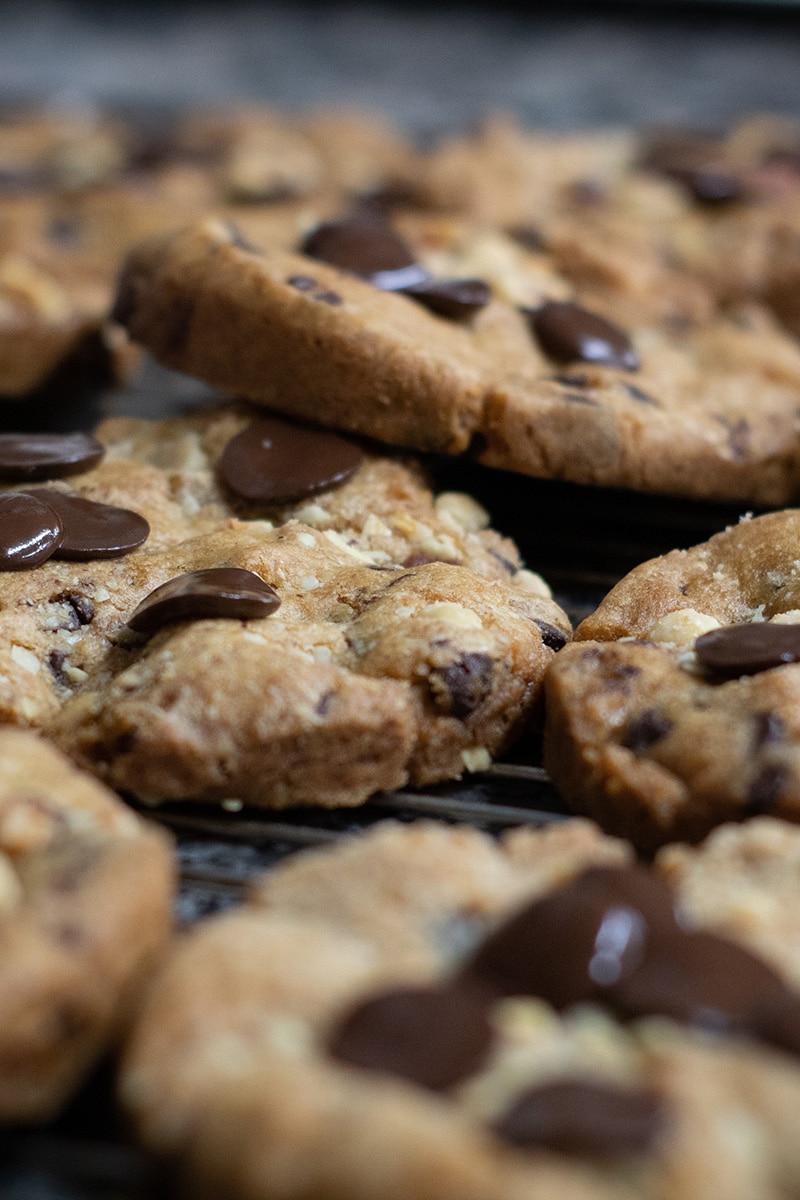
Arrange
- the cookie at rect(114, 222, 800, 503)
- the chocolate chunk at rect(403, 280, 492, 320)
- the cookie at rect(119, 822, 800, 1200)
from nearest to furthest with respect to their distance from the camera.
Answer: the cookie at rect(119, 822, 800, 1200), the cookie at rect(114, 222, 800, 503), the chocolate chunk at rect(403, 280, 492, 320)

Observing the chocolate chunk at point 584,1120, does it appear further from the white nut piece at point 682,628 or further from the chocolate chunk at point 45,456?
the chocolate chunk at point 45,456

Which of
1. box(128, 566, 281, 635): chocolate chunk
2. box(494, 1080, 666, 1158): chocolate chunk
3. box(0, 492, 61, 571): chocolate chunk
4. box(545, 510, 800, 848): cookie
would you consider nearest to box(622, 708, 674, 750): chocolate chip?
box(545, 510, 800, 848): cookie

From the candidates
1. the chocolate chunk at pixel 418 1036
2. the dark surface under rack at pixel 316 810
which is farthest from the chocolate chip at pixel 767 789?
the chocolate chunk at pixel 418 1036

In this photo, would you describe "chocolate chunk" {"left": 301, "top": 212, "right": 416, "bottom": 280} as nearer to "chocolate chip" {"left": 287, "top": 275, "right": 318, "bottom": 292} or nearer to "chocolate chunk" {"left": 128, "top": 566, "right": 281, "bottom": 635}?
"chocolate chip" {"left": 287, "top": 275, "right": 318, "bottom": 292}

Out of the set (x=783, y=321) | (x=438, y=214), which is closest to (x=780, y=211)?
(x=783, y=321)

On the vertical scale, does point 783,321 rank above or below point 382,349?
below

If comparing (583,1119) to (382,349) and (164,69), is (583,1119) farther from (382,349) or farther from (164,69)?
(164,69)
